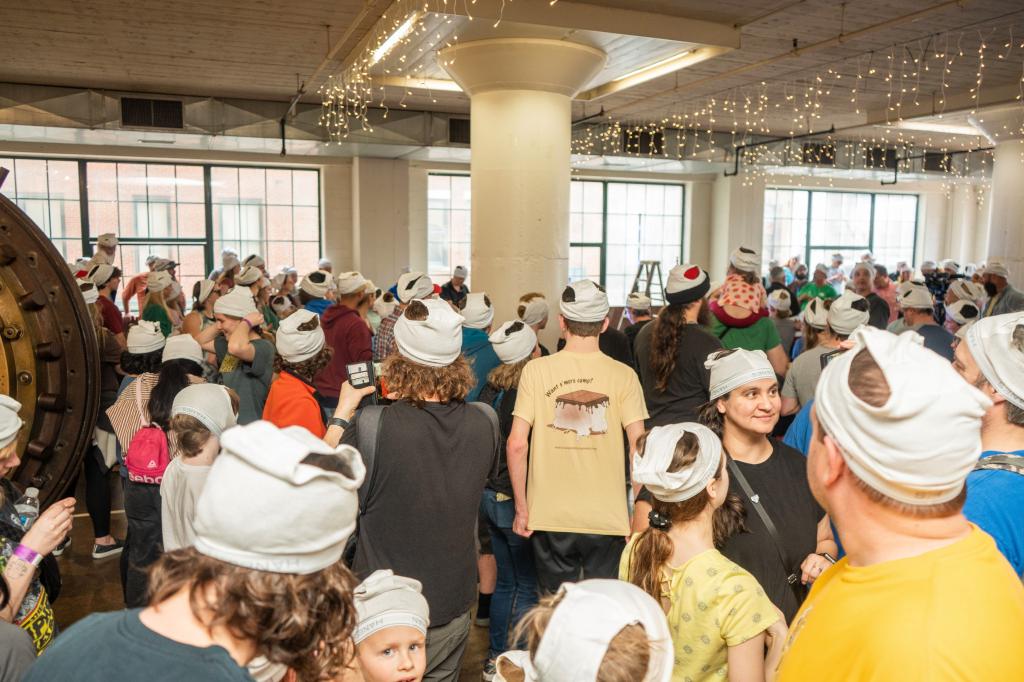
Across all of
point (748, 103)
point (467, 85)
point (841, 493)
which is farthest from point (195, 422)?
point (748, 103)

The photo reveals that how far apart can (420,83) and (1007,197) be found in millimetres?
8815

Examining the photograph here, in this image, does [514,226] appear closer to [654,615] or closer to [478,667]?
[478,667]

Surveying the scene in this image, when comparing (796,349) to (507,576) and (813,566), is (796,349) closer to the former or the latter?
(507,576)

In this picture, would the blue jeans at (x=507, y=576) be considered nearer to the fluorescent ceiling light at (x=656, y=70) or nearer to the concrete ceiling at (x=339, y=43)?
the concrete ceiling at (x=339, y=43)

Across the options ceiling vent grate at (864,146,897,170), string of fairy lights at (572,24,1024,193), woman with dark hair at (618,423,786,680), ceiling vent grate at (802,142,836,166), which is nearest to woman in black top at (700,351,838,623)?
woman with dark hair at (618,423,786,680)

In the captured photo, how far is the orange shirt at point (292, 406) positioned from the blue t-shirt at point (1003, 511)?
7.99ft

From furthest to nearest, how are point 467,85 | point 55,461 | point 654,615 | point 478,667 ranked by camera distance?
point 467,85, point 478,667, point 55,461, point 654,615

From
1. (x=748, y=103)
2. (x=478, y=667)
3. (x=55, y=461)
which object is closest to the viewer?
(x=55, y=461)

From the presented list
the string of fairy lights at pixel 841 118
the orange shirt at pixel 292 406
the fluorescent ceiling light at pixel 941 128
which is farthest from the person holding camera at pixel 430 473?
the fluorescent ceiling light at pixel 941 128

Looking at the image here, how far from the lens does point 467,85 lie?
795 centimetres

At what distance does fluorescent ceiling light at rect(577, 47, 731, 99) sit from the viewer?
7799 millimetres

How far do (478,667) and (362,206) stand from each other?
10.7 m

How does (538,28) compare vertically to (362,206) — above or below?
above

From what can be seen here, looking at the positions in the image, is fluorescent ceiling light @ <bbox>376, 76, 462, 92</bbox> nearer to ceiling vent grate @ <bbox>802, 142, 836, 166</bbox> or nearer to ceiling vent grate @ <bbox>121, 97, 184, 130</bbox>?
ceiling vent grate @ <bbox>121, 97, 184, 130</bbox>
